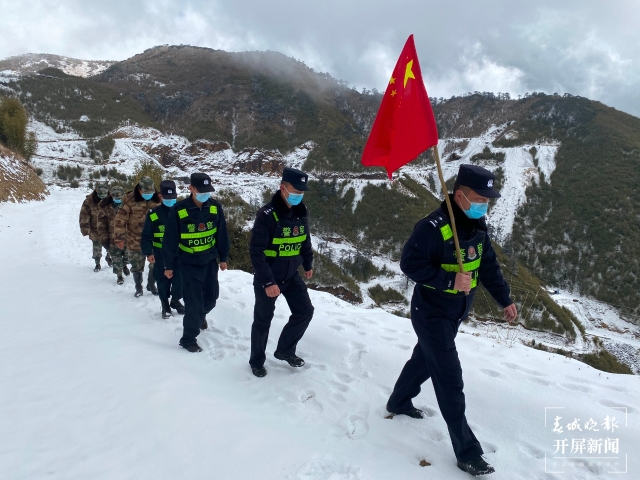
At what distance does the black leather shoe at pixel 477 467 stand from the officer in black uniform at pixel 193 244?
3.20m

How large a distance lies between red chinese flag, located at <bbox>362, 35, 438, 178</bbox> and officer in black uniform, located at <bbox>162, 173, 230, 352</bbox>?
7.69 ft

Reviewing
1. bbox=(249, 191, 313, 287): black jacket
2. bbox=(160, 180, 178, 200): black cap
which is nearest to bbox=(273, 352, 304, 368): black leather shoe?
bbox=(249, 191, 313, 287): black jacket

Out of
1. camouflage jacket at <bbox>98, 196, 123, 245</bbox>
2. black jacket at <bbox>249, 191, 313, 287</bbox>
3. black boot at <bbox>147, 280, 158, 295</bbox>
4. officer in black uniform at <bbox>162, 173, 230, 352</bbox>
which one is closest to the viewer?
black jacket at <bbox>249, 191, 313, 287</bbox>

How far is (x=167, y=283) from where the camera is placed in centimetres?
543

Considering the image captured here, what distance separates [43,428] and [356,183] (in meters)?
56.2

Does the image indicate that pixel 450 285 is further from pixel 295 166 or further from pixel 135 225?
pixel 295 166

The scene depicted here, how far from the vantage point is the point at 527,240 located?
55562mm

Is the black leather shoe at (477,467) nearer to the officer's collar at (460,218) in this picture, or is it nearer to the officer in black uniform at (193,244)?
the officer's collar at (460,218)

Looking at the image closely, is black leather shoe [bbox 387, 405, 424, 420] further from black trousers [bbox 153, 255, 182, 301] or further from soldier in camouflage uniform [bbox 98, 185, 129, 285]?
soldier in camouflage uniform [bbox 98, 185, 129, 285]

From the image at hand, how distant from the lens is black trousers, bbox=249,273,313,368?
141 inches

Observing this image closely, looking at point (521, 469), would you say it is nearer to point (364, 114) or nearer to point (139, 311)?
point (139, 311)

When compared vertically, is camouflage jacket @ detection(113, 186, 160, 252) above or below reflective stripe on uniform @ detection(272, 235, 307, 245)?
below

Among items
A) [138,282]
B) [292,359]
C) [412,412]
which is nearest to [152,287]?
[138,282]

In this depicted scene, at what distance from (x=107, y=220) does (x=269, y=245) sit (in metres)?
6.19
